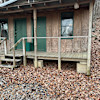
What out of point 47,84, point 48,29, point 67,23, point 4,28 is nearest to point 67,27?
point 67,23

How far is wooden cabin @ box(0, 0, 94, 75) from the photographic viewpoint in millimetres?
4792

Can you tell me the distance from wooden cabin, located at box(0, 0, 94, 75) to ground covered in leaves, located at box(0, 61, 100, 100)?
45 centimetres

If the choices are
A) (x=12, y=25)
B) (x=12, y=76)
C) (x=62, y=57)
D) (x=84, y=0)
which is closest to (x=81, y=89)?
(x=62, y=57)

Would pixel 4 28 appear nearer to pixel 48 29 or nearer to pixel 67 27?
pixel 48 29

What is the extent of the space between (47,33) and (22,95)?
13.4ft

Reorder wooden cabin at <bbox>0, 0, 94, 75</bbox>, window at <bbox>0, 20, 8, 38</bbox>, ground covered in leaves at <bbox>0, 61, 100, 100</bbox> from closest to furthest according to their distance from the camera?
ground covered in leaves at <bbox>0, 61, 100, 100</bbox>
wooden cabin at <bbox>0, 0, 94, 75</bbox>
window at <bbox>0, 20, 8, 38</bbox>

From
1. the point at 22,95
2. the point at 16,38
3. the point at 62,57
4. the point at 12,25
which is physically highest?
the point at 12,25

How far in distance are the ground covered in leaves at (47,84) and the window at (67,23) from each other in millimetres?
2533

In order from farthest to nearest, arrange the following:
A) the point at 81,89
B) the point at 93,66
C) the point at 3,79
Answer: the point at 93,66 < the point at 3,79 < the point at 81,89

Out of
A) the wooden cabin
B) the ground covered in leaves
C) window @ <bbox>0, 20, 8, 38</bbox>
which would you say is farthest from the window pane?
window @ <bbox>0, 20, 8, 38</bbox>

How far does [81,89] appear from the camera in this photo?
3480 mm

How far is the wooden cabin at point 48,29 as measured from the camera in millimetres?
4792

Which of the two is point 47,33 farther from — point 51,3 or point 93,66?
point 93,66

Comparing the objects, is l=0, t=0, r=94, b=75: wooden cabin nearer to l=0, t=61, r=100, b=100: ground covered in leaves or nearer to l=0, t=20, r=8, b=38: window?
l=0, t=20, r=8, b=38: window
